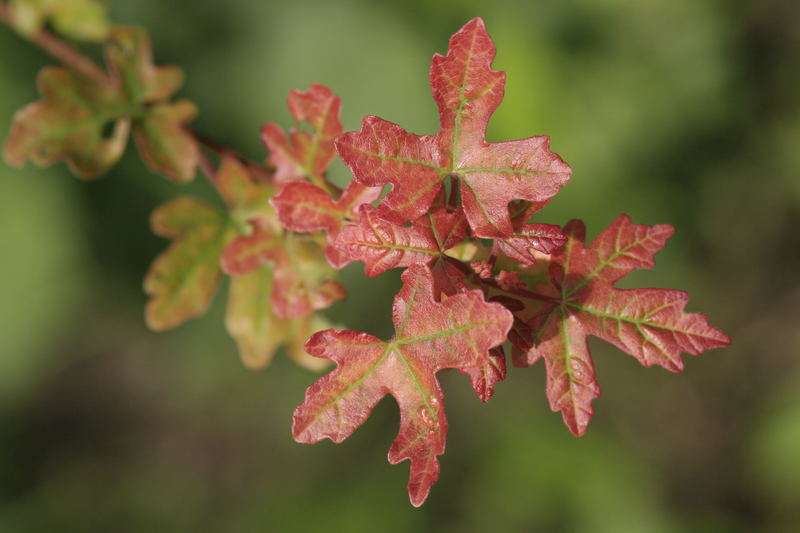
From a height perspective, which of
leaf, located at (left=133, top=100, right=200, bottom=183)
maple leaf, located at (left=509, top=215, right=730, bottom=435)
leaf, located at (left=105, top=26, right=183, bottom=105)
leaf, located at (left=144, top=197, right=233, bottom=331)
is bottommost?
leaf, located at (left=144, top=197, right=233, bottom=331)

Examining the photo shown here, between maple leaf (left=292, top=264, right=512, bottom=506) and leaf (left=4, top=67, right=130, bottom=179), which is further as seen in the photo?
leaf (left=4, top=67, right=130, bottom=179)

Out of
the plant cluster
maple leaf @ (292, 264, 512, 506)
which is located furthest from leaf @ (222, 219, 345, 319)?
maple leaf @ (292, 264, 512, 506)

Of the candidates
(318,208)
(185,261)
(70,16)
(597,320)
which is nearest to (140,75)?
(70,16)

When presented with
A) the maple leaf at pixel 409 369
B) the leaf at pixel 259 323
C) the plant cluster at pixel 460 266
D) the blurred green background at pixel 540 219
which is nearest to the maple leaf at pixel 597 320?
the plant cluster at pixel 460 266

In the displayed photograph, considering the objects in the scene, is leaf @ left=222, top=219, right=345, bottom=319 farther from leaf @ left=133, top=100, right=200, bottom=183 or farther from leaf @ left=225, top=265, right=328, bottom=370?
leaf @ left=133, top=100, right=200, bottom=183

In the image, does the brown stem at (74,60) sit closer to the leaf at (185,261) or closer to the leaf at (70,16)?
the leaf at (70,16)

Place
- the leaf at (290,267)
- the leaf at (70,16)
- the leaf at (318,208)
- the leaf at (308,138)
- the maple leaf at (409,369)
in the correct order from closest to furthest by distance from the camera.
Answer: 1. the maple leaf at (409,369)
2. the leaf at (318,208)
3. the leaf at (308,138)
4. the leaf at (290,267)
5. the leaf at (70,16)

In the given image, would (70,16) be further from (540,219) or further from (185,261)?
(540,219)
